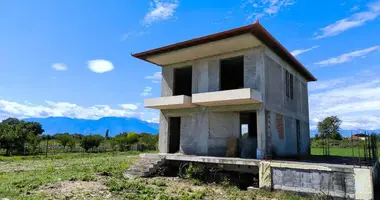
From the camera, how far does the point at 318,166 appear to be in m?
8.91

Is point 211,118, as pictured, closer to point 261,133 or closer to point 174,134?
point 261,133

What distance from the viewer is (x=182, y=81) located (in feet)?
55.9

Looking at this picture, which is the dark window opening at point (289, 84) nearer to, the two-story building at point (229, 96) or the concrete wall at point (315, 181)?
the two-story building at point (229, 96)

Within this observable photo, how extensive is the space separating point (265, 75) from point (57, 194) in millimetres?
9296

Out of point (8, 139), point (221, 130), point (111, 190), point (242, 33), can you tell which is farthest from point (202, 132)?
point (8, 139)

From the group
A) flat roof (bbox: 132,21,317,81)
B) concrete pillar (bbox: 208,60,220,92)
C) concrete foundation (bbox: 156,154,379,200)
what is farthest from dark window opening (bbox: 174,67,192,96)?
concrete foundation (bbox: 156,154,379,200)

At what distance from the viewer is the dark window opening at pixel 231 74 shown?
1524 cm

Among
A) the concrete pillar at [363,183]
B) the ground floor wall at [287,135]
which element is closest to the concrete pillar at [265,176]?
the concrete pillar at [363,183]

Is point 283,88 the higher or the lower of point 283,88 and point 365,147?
the higher

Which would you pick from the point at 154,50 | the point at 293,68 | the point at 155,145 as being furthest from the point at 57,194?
the point at 155,145

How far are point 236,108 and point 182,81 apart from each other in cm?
532

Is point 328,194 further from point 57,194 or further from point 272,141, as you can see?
point 57,194

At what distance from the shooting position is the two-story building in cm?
1198

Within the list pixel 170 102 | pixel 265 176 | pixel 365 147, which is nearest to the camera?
pixel 265 176
